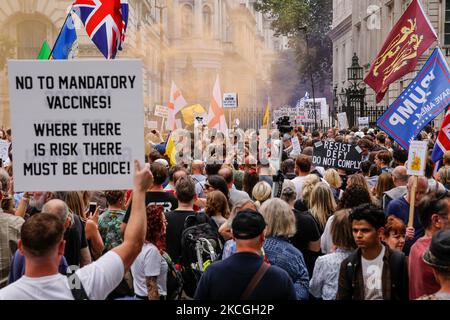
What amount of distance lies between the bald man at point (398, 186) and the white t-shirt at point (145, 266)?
3.19 metres

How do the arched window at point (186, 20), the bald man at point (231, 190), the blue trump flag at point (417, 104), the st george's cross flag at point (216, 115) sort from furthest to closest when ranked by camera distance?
the arched window at point (186, 20) → the st george's cross flag at point (216, 115) → the blue trump flag at point (417, 104) → the bald man at point (231, 190)

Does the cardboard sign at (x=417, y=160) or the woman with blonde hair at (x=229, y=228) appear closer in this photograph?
the woman with blonde hair at (x=229, y=228)

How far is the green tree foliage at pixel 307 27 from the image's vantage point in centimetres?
6506

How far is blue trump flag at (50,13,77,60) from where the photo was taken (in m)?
13.4

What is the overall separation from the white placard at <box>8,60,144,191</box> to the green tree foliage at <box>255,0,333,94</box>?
195 feet

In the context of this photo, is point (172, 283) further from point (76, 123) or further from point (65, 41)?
point (65, 41)

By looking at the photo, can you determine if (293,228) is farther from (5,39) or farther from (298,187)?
(5,39)

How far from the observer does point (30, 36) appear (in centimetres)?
3766

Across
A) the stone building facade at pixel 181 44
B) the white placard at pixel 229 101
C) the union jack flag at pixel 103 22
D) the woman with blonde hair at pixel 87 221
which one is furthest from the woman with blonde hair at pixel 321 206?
the stone building facade at pixel 181 44

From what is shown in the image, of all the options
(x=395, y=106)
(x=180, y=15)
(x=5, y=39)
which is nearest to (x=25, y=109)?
(x=395, y=106)

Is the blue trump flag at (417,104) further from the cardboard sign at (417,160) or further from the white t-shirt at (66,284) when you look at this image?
the white t-shirt at (66,284)

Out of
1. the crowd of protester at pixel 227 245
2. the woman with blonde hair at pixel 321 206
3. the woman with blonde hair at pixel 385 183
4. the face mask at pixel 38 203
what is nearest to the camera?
the crowd of protester at pixel 227 245

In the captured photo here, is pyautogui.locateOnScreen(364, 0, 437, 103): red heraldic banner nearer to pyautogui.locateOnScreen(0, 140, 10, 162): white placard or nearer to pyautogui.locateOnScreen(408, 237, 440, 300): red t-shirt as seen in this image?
pyautogui.locateOnScreen(0, 140, 10, 162): white placard

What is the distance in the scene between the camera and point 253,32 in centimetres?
9056
